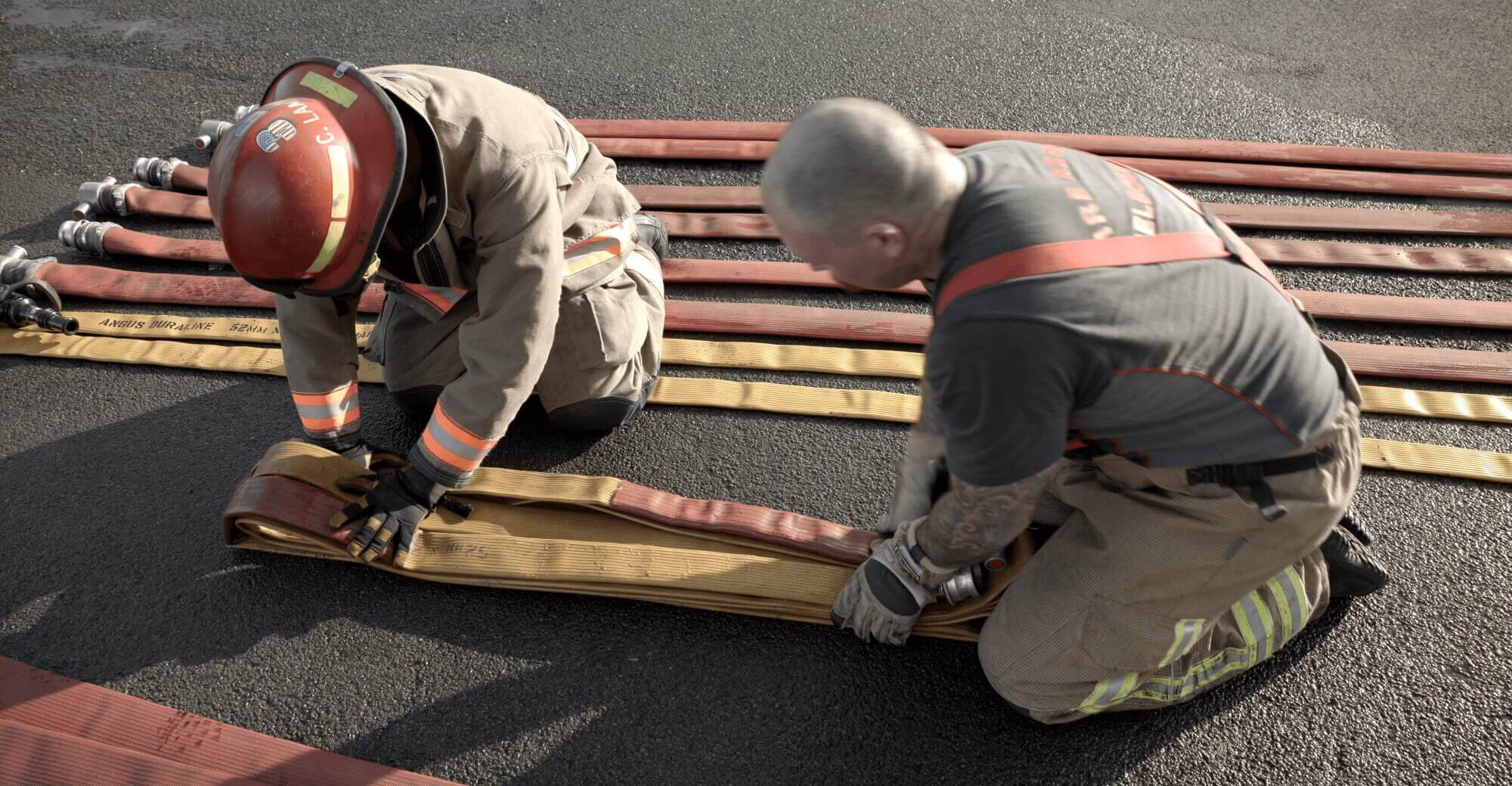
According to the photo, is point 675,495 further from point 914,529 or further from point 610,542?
point 914,529

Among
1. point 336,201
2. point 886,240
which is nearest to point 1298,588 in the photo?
point 886,240

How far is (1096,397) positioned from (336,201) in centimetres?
184

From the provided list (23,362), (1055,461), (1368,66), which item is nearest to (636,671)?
(1055,461)

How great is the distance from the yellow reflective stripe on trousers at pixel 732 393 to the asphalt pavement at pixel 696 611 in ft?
0.21

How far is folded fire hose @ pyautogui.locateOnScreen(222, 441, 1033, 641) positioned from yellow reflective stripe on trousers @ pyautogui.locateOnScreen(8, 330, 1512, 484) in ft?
1.86

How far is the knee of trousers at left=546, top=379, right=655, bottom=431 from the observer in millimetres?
3143

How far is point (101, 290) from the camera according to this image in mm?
3863

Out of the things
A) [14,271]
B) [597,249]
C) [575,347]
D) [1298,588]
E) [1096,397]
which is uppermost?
[1096,397]

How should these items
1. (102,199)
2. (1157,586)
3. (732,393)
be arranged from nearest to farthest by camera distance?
(1157,586) → (732,393) → (102,199)

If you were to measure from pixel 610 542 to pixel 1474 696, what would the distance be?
2538 millimetres

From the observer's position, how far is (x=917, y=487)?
263cm

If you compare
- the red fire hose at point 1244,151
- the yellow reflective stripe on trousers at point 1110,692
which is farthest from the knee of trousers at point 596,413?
the red fire hose at point 1244,151

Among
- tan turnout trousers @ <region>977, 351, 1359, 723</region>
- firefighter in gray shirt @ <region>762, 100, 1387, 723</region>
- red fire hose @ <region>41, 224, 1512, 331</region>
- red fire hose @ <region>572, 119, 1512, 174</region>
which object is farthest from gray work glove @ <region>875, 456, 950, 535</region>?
red fire hose @ <region>572, 119, 1512, 174</region>

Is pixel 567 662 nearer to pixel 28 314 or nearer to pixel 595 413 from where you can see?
pixel 595 413
